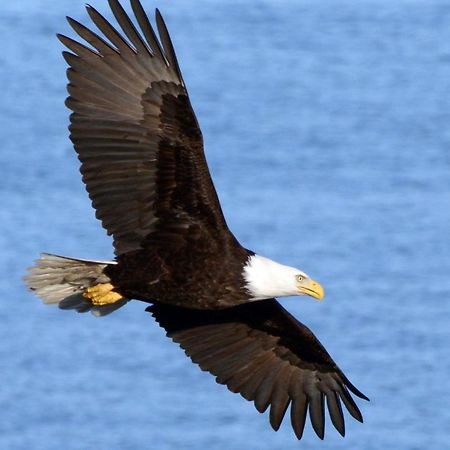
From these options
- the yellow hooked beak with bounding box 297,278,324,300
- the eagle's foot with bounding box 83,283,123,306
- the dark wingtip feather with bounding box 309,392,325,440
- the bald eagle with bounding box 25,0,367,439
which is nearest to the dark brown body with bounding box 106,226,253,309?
the bald eagle with bounding box 25,0,367,439

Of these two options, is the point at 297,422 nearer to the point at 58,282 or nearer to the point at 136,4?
the point at 58,282

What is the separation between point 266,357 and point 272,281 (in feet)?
3.01

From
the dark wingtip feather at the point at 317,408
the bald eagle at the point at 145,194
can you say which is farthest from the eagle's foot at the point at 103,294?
the dark wingtip feather at the point at 317,408

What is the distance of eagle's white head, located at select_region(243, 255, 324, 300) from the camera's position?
10289mm

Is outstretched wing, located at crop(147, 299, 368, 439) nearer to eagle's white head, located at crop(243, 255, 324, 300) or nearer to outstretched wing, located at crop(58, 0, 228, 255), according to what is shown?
eagle's white head, located at crop(243, 255, 324, 300)

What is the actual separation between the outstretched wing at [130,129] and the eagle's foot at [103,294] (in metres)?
0.19

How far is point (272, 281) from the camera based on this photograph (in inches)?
407

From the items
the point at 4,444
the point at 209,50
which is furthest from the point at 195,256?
the point at 209,50

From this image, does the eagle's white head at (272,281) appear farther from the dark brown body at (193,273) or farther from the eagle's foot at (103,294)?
the eagle's foot at (103,294)

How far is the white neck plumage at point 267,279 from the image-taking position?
405 inches

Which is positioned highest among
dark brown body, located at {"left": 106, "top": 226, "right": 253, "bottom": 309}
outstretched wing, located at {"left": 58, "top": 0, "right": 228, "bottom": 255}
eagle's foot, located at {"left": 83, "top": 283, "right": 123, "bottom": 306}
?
outstretched wing, located at {"left": 58, "top": 0, "right": 228, "bottom": 255}

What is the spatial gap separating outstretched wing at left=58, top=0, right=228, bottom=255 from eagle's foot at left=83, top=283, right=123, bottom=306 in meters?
0.19

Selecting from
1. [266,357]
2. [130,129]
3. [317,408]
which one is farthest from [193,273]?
[317,408]

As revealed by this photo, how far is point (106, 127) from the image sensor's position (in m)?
10.4
